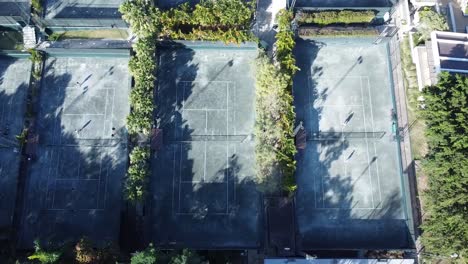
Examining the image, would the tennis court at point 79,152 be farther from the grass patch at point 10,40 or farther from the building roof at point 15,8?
the building roof at point 15,8

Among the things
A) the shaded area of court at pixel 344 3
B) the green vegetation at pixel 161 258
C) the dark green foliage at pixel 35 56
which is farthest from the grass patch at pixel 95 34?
the green vegetation at pixel 161 258

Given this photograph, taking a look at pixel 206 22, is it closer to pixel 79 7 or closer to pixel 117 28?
pixel 117 28

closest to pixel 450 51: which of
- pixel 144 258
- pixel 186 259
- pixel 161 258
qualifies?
pixel 186 259

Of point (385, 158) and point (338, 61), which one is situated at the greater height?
point (338, 61)

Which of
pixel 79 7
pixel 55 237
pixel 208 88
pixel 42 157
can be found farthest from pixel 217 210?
pixel 79 7

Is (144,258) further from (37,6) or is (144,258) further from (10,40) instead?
(37,6)

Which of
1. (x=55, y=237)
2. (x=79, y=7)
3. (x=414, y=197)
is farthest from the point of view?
(x=79, y=7)
